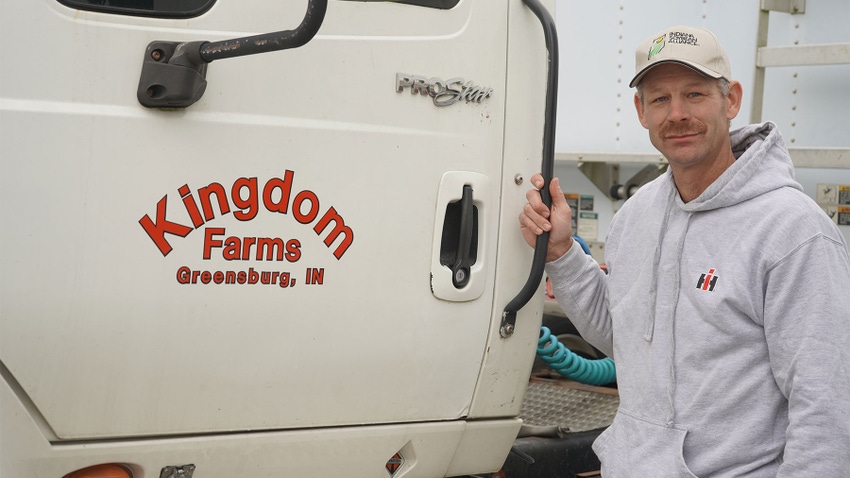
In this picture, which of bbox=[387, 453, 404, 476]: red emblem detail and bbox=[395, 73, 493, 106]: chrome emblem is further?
bbox=[387, 453, 404, 476]: red emblem detail

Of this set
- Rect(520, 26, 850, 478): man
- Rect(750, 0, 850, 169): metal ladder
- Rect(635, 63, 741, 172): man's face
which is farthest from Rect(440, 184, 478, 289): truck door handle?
Rect(750, 0, 850, 169): metal ladder

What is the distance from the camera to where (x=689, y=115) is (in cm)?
241

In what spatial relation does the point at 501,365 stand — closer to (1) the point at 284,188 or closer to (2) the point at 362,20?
(1) the point at 284,188

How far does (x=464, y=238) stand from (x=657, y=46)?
0.68 meters

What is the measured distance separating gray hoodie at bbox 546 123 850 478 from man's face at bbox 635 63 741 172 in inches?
3.3

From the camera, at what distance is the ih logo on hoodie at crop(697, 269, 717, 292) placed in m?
2.30

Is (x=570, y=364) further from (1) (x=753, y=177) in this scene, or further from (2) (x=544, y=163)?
(1) (x=753, y=177)

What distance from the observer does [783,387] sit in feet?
7.20

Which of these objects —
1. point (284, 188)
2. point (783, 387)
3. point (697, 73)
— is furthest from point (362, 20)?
point (783, 387)

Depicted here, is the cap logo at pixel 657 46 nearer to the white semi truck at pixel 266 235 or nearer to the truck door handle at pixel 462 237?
the white semi truck at pixel 266 235

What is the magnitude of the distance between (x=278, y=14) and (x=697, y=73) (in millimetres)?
1015

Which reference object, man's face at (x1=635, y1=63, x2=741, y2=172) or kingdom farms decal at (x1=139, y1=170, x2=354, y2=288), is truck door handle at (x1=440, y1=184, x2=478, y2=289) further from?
man's face at (x1=635, y1=63, x2=741, y2=172)

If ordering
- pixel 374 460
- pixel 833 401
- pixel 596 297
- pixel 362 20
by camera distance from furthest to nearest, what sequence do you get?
pixel 596 297
pixel 374 460
pixel 362 20
pixel 833 401

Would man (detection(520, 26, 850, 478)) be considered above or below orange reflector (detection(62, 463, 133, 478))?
above
